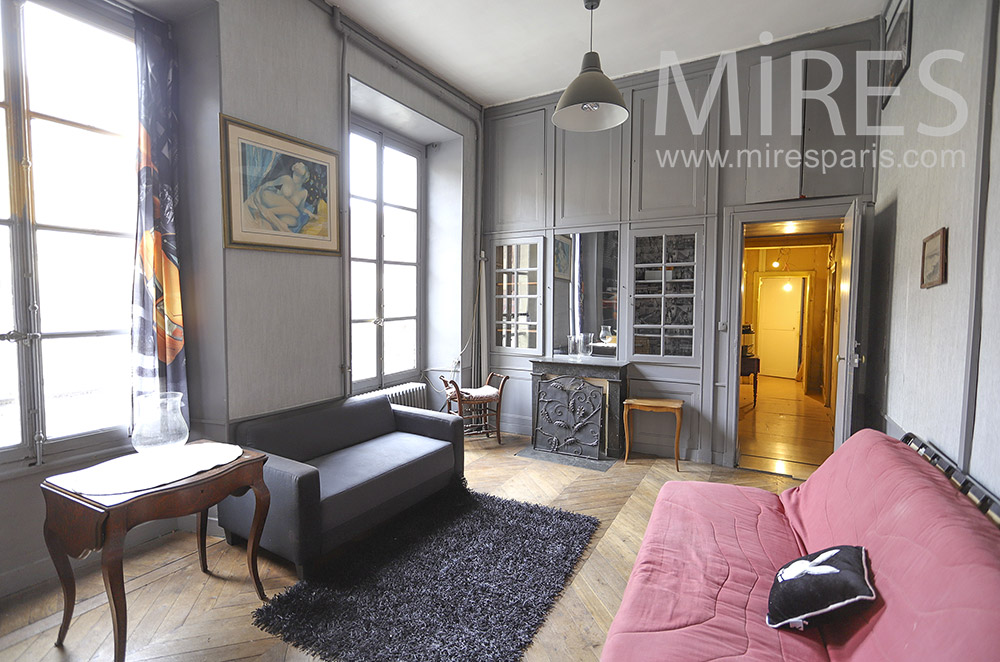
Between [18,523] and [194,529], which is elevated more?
[18,523]

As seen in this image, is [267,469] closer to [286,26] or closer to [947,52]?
[286,26]

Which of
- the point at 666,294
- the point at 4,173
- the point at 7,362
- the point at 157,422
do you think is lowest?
the point at 157,422

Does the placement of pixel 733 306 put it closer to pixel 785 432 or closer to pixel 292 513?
pixel 785 432

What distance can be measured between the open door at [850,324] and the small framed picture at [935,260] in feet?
3.16

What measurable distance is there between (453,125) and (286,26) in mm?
1869

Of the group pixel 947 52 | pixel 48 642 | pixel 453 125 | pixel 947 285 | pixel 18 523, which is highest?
pixel 453 125

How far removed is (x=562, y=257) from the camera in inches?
192

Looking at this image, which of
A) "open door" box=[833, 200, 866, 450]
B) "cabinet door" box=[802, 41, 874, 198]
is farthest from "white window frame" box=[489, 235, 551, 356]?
"open door" box=[833, 200, 866, 450]

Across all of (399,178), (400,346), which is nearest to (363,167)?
(399,178)

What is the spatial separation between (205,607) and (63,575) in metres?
0.55

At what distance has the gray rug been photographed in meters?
4.16

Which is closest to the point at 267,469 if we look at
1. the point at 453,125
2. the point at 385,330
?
the point at 385,330

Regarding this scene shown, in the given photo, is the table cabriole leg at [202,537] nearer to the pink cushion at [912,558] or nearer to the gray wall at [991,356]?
the pink cushion at [912,558]

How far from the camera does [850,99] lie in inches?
142
